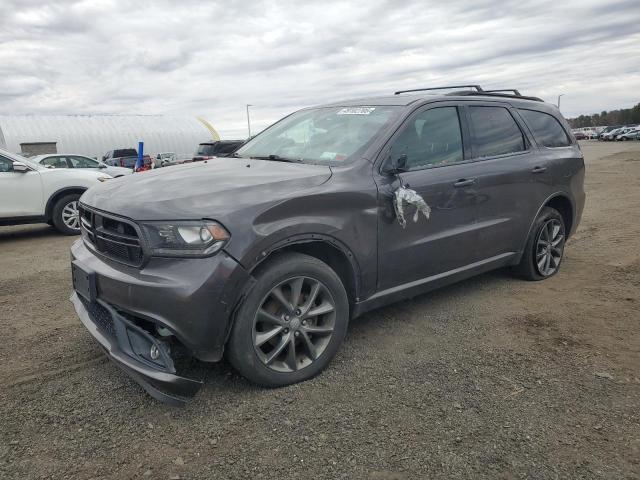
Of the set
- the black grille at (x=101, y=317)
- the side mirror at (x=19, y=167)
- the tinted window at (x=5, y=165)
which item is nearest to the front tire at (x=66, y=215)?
the side mirror at (x=19, y=167)

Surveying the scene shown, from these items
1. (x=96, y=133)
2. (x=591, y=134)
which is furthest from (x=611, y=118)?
(x=96, y=133)

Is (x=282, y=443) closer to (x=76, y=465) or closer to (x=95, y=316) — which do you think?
(x=76, y=465)

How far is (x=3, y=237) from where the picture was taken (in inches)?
346

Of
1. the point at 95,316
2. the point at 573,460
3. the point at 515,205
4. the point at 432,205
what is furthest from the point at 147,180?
the point at 515,205

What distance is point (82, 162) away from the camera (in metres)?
14.7

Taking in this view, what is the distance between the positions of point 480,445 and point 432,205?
5.76 feet

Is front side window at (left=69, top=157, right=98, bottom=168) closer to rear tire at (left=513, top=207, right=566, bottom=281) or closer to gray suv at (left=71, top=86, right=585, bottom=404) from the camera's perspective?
gray suv at (left=71, top=86, right=585, bottom=404)

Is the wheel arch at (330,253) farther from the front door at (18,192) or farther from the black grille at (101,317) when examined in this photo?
the front door at (18,192)

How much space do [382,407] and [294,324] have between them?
0.68 meters

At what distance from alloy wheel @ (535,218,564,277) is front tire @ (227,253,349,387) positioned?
8.67ft

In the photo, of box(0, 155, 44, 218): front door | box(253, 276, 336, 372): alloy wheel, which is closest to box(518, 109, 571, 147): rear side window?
box(253, 276, 336, 372): alloy wheel

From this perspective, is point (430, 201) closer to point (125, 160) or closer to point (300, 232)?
point (300, 232)

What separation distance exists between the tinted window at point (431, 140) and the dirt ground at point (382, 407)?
1278 mm

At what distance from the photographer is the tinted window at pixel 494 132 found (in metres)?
4.25
